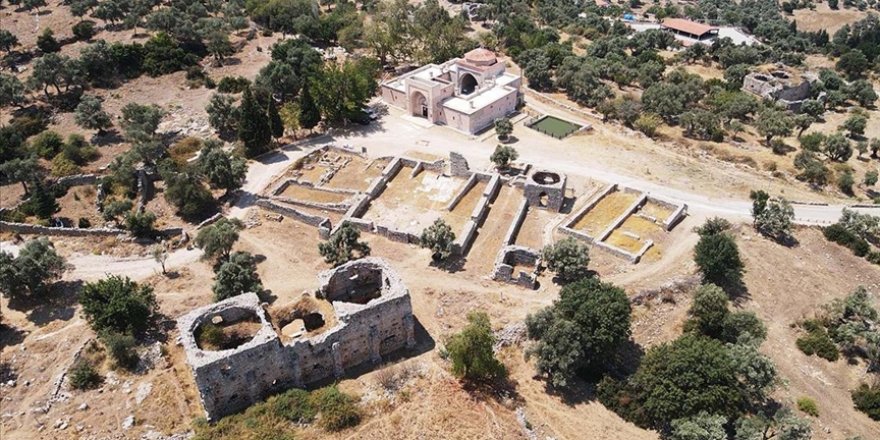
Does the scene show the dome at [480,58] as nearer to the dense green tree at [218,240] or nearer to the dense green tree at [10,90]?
the dense green tree at [218,240]

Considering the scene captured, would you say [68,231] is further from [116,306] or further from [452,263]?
[452,263]

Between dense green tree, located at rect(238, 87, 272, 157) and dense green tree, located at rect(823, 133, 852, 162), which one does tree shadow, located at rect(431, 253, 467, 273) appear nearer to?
dense green tree, located at rect(238, 87, 272, 157)

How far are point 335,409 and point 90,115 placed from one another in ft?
192

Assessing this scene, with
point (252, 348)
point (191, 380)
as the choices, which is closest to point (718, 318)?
point (252, 348)

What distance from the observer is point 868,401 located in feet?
140

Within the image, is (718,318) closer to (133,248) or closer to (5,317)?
(133,248)

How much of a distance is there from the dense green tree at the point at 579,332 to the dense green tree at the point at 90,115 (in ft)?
203

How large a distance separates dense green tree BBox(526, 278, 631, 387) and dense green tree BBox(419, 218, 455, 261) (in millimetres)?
11418

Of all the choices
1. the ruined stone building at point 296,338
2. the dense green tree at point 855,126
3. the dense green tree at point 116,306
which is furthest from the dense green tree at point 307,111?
the dense green tree at point 855,126

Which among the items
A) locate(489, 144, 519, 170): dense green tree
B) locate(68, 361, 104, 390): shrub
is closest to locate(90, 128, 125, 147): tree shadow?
locate(68, 361, 104, 390): shrub

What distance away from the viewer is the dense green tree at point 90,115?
247ft

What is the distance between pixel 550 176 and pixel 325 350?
108 ft

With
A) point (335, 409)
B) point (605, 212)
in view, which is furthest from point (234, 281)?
point (605, 212)

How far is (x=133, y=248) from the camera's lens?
57.2 meters
